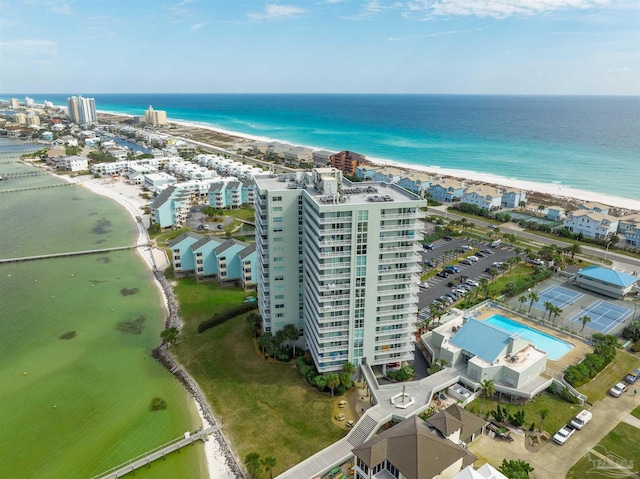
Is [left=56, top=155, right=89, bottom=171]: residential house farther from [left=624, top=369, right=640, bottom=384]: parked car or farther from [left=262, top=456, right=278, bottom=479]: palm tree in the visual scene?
[left=624, top=369, right=640, bottom=384]: parked car

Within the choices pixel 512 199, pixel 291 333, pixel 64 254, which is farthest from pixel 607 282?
pixel 64 254

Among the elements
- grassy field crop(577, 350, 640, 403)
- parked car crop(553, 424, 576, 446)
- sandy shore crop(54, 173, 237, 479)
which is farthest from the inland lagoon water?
grassy field crop(577, 350, 640, 403)

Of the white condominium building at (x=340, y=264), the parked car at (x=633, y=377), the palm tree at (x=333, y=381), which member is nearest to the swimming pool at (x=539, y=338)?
the parked car at (x=633, y=377)

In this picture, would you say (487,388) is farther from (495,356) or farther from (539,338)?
(539,338)

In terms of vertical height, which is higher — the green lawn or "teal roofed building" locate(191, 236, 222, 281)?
"teal roofed building" locate(191, 236, 222, 281)

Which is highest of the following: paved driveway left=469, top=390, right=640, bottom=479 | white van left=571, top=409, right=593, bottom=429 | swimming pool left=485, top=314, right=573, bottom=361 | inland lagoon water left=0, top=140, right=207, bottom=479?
swimming pool left=485, top=314, right=573, bottom=361

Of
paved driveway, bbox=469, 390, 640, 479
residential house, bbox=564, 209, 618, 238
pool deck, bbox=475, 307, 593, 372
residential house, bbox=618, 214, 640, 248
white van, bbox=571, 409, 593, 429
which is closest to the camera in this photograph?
paved driveway, bbox=469, 390, 640, 479
